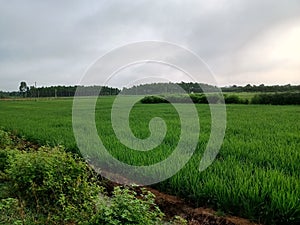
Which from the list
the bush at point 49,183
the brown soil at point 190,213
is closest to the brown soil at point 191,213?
the brown soil at point 190,213

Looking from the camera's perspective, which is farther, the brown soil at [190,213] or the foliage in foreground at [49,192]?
the brown soil at [190,213]

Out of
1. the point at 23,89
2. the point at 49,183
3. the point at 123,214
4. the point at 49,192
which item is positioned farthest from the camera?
the point at 23,89

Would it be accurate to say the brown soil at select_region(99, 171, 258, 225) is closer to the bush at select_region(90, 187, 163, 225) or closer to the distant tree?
the bush at select_region(90, 187, 163, 225)

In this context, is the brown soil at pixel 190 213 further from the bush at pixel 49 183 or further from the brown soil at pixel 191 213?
the bush at pixel 49 183

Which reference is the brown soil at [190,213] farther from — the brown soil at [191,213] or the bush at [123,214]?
the bush at [123,214]

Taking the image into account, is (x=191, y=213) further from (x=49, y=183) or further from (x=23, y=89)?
(x=23, y=89)

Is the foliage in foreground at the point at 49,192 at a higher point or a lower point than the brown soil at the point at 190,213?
higher

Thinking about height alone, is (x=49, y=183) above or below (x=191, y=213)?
above

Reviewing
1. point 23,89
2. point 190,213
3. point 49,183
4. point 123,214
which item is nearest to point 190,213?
point 190,213

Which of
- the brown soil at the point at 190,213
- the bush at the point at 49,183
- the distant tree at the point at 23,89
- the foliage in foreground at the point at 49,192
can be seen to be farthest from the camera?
the distant tree at the point at 23,89

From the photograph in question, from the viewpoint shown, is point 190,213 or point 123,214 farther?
point 190,213

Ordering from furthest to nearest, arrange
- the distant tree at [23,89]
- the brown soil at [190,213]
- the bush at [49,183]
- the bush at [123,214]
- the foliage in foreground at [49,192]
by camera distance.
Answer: the distant tree at [23,89], the bush at [49,183], the brown soil at [190,213], the foliage in foreground at [49,192], the bush at [123,214]

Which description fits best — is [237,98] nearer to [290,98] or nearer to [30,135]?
[290,98]

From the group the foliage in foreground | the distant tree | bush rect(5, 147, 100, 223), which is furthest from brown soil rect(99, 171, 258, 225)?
the distant tree
